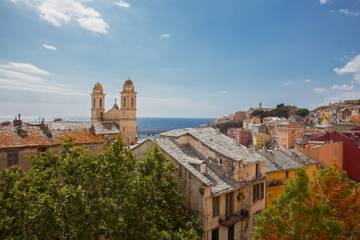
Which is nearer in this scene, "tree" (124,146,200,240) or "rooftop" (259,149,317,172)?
"tree" (124,146,200,240)

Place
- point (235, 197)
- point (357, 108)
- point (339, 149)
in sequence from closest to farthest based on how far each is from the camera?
point (235, 197) → point (339, 149) → point (357, 108)

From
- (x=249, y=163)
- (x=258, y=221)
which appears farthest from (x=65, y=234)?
(x=249, y=163)

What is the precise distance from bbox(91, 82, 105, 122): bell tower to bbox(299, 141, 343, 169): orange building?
3814cm

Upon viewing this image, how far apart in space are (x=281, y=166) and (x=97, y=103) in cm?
3920

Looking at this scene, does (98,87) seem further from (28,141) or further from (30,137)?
(28,141)

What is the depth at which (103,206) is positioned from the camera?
14.5 m

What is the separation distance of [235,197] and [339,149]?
2571 cm

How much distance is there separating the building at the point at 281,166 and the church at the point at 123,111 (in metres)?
27.9

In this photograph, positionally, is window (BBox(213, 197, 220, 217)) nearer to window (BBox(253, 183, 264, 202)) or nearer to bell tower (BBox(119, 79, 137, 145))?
window (BBox(253, 183, 264, 202))

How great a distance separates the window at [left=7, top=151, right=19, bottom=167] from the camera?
94.3 feet

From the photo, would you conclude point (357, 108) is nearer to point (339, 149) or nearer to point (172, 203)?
point (339, 149)

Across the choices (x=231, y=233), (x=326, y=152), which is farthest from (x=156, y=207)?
(x=326, y=152)

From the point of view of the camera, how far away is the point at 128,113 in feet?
186

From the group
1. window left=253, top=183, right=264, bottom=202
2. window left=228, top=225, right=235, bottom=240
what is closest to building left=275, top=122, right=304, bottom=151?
window left=253, top=183, right=264, bottom=202
